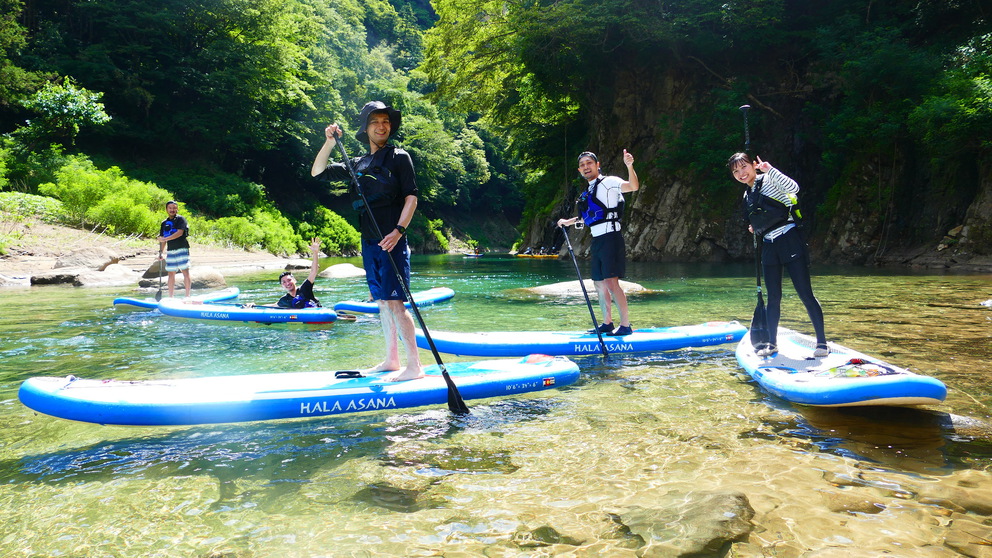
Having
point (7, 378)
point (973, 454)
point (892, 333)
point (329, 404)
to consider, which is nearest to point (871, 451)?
point (973, 454)

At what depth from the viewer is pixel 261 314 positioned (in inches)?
353

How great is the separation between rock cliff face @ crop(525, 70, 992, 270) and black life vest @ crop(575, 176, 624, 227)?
15.8 metres

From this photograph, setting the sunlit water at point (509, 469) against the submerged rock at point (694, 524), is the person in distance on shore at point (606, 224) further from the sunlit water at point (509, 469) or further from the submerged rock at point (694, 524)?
the submerged rock at point (694, 524)

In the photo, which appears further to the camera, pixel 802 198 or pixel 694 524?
pixel 802 198

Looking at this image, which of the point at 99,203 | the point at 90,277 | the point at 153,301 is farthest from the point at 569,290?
the point at 99,203

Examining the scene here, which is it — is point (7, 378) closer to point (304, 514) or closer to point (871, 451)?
point (304, 514)

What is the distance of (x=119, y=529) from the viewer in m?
2.62

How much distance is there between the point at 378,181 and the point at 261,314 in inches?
209

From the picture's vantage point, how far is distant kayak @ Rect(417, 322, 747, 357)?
20.8 ft

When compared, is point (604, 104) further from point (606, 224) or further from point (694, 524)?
point (694, 524)

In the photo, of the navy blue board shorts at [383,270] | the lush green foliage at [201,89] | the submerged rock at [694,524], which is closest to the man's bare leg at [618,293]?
the navy blue board shorts at [383,270]

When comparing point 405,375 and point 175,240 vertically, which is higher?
point 175,240

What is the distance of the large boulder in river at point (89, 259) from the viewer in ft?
57.7

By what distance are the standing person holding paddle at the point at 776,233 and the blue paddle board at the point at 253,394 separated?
2132 millimetres
